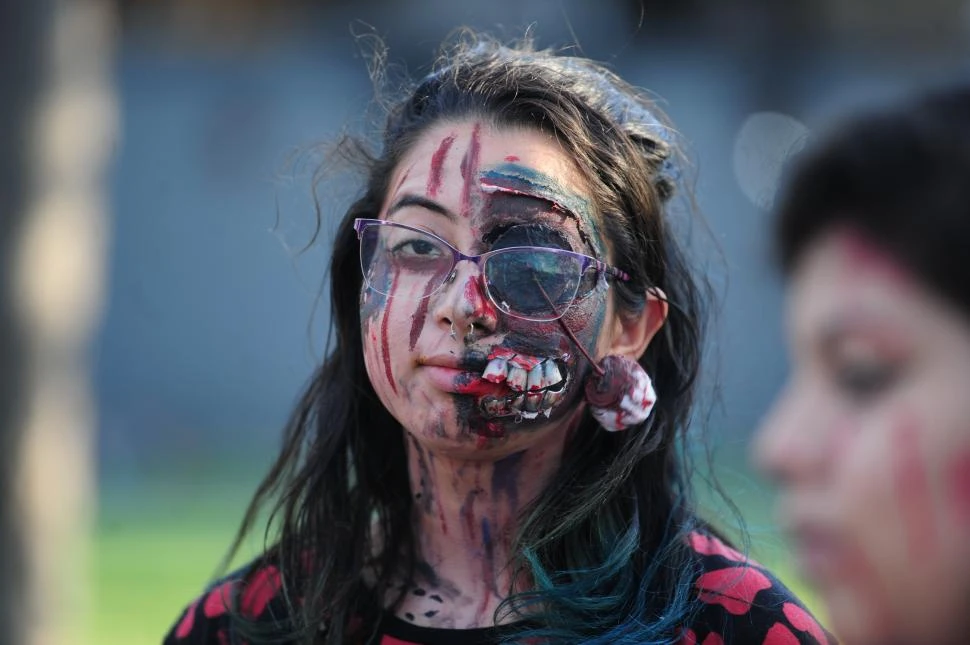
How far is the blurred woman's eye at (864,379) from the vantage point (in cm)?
140

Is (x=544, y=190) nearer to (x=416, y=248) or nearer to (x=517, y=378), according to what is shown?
(x=416, y=248)

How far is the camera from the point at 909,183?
139 centimetres

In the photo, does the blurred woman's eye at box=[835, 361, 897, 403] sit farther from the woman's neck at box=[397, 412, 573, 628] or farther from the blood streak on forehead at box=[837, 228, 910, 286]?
the woman's neck at box=[397, 412, 573, 628]

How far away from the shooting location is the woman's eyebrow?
247 centimetres

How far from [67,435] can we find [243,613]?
9.52 ft

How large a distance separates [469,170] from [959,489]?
1372mm

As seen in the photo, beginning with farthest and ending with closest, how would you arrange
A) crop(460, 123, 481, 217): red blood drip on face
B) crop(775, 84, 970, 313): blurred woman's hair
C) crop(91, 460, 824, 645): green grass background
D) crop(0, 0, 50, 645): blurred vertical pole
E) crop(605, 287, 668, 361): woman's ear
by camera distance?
1. crop(91, 460, 824, 645): green grass background
2. crop(0, 0, 50, 645): blurred vertical pole
3. crop(605, 287, 668, 361): woman's ear
4. crop(460, 123, 481, 217): red blood drip on face
5. crop(775, 84, 970, 313): blurred woman's hair

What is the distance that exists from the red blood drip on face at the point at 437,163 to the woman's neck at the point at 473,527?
569 mm

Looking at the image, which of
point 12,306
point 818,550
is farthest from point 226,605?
→ point 12,306

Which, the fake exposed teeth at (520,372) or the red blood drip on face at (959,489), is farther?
the fake exposed teeth at (520,372)

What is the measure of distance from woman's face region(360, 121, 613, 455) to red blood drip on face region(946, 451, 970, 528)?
3.62ft

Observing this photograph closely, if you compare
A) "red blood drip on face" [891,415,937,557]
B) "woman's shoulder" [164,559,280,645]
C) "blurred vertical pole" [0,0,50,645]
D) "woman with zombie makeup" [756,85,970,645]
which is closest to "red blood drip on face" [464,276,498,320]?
"woman's shoulder" [164,559,280,645]

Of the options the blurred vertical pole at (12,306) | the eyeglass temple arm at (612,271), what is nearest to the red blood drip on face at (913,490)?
the eyeglass temple arm at (612,271)

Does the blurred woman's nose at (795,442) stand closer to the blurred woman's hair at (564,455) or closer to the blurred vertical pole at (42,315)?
the blurred woman's hair at (564,455)
